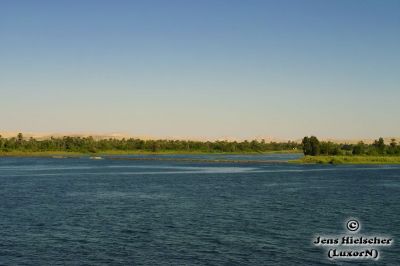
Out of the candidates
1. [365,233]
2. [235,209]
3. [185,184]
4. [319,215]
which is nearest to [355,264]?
[365,233]

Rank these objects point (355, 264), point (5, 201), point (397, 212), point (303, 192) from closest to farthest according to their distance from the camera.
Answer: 1. point (355, 264)
2. point (397, 212)
3. point (5, 201)
4. point (303, 192)

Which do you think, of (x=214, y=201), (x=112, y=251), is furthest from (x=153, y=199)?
(x=112, y=251)

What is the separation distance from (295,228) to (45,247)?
96.5ft

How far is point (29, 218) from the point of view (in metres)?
71.8

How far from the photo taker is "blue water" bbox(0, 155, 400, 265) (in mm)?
49500

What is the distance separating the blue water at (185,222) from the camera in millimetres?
49500

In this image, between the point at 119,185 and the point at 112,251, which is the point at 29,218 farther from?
the point at 119,185

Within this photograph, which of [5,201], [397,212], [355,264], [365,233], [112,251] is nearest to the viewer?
[355,264]

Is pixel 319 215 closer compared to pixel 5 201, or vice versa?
pixel 319 215

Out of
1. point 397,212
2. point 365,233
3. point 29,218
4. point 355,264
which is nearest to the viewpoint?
point 355,264

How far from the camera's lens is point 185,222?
6806 centimetres

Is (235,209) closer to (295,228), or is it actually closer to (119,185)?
(295,228)

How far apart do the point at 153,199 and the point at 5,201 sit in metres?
25.8

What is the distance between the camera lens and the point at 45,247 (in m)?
52.9
